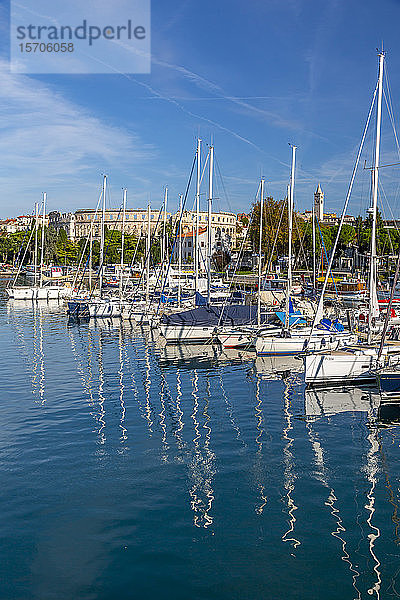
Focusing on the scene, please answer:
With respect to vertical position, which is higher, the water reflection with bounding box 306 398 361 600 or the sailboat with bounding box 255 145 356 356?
the sailboat with bounding box 255 145 356 356

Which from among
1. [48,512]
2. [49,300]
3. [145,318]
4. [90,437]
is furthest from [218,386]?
[49,300]

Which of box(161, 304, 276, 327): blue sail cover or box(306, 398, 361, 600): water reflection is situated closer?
box(306, 398, 361, 600): water reflection

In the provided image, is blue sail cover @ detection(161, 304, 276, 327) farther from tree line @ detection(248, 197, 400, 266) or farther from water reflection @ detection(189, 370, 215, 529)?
tree line @ detection(248, 197, 400, 266)

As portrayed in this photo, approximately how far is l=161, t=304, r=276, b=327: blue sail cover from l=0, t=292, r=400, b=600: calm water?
422 inches

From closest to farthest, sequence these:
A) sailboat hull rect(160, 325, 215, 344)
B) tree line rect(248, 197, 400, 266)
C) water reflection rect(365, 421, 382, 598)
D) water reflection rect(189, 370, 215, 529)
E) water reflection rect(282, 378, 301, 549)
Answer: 1. water reflection rect(365, 421, 382, 598)
2. water reflection rect(282, 378, 301, 549)
3. water reflection rect(189, 370, 215, 529)
4. sailboat hull rect(160, 325, 215, 344)
5. tree line rect(248, 197, 400, 266)

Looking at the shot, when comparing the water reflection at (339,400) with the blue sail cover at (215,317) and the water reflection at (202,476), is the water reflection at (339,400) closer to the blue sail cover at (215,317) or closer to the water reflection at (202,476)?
the water reflection at (202,476)

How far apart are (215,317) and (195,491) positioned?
24135mm

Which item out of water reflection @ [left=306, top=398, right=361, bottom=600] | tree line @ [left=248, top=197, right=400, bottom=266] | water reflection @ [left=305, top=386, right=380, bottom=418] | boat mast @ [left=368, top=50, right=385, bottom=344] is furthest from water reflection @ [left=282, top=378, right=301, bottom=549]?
tree line @ [left=248, top=197, right=400, bottom=266]

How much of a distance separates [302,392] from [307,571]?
14613 mm

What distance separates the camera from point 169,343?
3956cm

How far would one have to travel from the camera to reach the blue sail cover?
3891cm

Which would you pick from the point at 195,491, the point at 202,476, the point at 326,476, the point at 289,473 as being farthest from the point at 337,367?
→ the point at 195,491

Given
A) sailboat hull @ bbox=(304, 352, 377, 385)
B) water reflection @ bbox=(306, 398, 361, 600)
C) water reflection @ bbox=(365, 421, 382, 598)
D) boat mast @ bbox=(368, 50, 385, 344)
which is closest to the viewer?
water reflection @ bbox=(365, 421, 382, 598)

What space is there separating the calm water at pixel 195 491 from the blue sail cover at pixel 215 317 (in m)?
10.7
